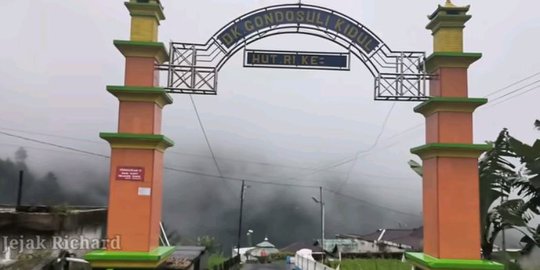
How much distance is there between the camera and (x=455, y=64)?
873cm

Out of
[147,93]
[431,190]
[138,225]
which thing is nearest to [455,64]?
[431,190]

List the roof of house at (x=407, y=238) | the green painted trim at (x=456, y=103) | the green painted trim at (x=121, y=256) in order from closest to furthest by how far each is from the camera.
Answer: the green painted trim at (x=121, y=256)
the green painted trim at (x=456, y=103)
the roof of house at (x=407, y=238)

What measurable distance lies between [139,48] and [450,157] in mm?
5445

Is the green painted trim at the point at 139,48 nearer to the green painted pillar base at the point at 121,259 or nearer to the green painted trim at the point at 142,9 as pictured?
the green painted trim at the point at 142,9

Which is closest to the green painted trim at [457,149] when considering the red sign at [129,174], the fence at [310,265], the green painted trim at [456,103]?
the green painted trim at [456,103]

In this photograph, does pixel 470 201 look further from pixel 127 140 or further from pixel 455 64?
pixel 127 140

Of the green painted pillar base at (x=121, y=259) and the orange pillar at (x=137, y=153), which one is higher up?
the orange pillar at (x=137, y=153)

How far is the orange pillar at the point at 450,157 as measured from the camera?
8141 millimetres

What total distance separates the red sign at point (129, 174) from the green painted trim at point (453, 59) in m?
5.27

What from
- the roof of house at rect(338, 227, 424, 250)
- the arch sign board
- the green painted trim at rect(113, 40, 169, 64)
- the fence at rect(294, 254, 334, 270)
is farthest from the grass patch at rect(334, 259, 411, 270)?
the roof of house at rect(338, 227, 424, 250)

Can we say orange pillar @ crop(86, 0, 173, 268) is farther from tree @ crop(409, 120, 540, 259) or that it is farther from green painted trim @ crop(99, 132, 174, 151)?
tree @ crop(409, 120, 540, 259)

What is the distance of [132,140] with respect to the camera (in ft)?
27.3

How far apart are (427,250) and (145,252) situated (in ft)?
15.4

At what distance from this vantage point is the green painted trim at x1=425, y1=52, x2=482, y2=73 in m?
8.63
